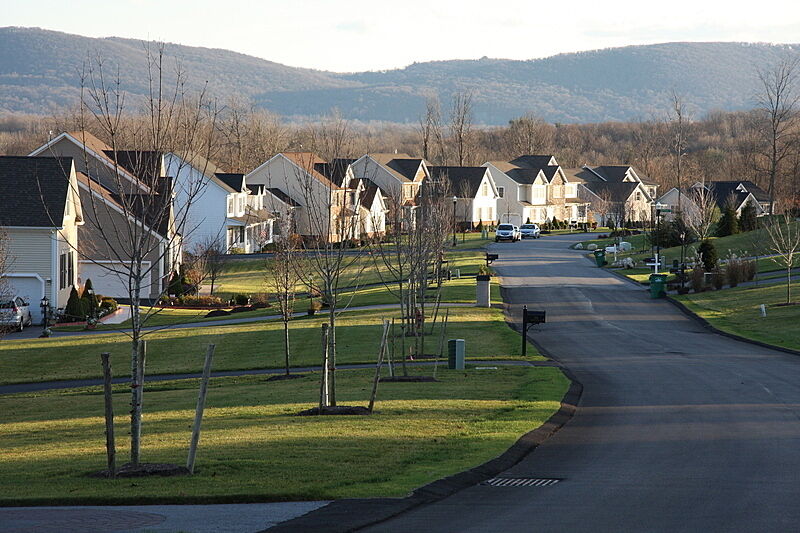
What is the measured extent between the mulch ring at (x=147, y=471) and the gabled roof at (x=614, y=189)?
111 metres

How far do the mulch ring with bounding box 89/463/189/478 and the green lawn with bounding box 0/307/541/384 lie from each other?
17738 mm

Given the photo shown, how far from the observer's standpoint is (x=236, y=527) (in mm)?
10828

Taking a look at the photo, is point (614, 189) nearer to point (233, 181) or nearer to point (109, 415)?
point (233, 181)

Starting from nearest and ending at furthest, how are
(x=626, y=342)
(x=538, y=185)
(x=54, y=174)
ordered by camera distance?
(x=626, y=342), (x=54, y=174), (x=538, y=185)

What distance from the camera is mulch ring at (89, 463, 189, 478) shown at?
45.5ft

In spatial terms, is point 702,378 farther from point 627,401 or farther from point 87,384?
point 87,384

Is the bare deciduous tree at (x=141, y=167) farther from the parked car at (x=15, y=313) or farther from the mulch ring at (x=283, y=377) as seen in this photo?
the parked car at (x=15, y=313)

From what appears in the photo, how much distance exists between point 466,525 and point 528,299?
40.0 m

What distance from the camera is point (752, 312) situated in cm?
4391

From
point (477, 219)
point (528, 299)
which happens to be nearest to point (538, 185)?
point (477, 219)

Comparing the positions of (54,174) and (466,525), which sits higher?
(54,174)

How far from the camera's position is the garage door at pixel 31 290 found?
149 feet

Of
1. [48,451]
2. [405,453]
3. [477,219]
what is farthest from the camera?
[477,219]

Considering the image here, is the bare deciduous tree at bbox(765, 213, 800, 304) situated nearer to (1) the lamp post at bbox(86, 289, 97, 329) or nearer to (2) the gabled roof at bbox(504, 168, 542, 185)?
(1) the lamp post at bbox(86, 289, 97, 329)
